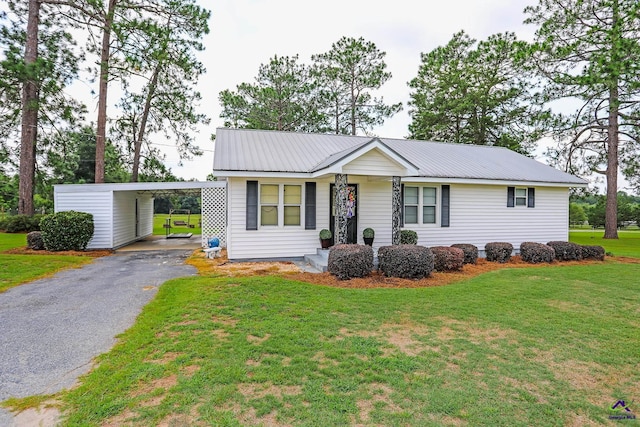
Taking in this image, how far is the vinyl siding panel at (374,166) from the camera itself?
8.89 meters

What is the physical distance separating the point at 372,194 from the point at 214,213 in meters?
6.75

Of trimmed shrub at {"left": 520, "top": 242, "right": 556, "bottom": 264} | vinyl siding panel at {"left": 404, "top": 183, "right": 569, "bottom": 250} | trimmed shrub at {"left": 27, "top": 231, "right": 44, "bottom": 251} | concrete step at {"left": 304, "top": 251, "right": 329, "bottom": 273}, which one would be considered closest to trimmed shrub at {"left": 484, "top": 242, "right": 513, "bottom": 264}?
trimmed shrub at {"left": 520, "top": 242, "right": 556, "bottom": 264}

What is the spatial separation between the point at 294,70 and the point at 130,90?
10163mm

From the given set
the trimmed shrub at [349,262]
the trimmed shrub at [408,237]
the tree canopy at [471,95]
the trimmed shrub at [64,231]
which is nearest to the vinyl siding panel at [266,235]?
the trimmed shrub at [349,262]

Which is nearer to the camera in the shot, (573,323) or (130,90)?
(573,323)

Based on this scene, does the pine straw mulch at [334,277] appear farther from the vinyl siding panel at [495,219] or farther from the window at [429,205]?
the window at [429,205]

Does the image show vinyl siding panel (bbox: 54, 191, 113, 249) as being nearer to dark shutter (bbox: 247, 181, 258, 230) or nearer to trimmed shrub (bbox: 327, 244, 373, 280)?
dark shutter (bbox: 247, 181, 258, 230)

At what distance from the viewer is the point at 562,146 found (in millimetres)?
20062

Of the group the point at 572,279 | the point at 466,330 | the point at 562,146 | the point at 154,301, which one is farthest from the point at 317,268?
the point at 562,146

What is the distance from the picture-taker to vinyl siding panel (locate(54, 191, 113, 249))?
1213 centimetres

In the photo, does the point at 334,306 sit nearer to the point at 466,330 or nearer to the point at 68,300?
the point at 466,330

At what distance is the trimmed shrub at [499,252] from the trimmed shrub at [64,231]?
14.1 m

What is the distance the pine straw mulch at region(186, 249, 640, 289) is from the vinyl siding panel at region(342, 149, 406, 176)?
2782 millimetres

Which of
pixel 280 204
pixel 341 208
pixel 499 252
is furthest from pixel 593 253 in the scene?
pixel 280 204
